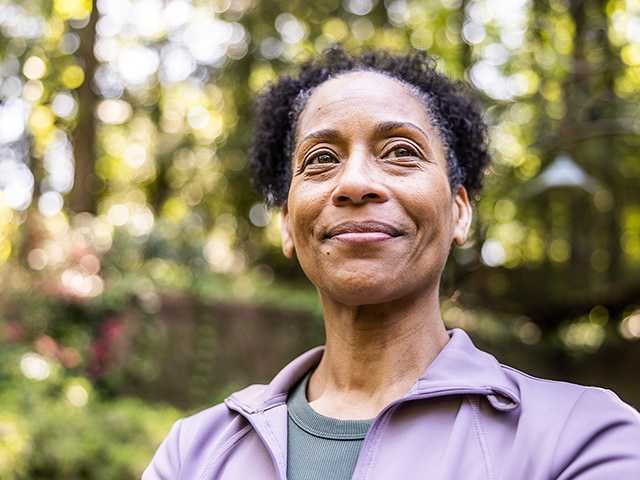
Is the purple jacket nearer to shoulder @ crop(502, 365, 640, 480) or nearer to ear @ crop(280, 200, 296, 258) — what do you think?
shoulder @ crop(502, 365, 640, 480)

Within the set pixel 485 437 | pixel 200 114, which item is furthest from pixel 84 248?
pixel 485 437

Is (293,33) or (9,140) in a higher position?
(293,33)

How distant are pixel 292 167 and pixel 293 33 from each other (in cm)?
1003

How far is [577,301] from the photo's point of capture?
12195 mm

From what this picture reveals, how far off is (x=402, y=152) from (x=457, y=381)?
1.72 feet

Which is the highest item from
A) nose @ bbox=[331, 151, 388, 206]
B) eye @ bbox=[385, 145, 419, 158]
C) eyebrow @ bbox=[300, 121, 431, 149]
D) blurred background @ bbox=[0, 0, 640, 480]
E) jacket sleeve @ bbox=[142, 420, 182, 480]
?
eyebrow @ bbox=[300, 121, 431, 149]

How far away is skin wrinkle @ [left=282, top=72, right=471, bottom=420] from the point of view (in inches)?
68.6

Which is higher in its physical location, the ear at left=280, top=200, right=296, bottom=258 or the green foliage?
the ear at left=280, top=200, right=296, bottom=258

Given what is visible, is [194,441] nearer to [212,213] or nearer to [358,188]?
[358,188]

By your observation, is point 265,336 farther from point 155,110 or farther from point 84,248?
point 155,110

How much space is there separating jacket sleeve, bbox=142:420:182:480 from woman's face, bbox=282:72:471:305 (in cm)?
50

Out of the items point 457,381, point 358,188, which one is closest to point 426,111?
point 358,188

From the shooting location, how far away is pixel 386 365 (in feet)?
6.13

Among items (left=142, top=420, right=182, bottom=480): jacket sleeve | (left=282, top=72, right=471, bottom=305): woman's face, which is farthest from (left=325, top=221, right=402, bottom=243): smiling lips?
(left=142, top=420, right=182, bottom=480): jacket sleeve
